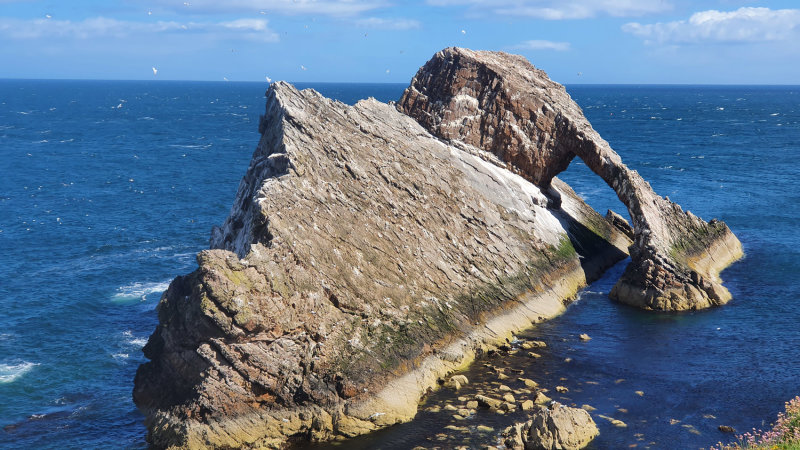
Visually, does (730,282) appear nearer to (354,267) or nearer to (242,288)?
(354,267)

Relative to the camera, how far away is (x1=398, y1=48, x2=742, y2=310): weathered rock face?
53188 mm

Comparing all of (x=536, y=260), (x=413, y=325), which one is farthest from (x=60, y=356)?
(x=536, y=260)

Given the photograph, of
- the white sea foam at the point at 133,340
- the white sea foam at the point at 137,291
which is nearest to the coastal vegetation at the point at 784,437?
the white sea foam at the point at 133,340

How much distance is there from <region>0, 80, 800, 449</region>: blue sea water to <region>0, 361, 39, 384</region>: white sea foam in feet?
0.48

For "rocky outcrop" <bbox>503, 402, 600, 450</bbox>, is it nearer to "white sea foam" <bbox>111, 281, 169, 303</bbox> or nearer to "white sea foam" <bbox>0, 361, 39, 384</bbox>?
"white sea foam" <bbox>0, 361, 39, 384</bbox>

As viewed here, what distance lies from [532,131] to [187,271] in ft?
102

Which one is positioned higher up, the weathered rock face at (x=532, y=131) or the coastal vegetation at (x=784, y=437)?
the weathered rock face at (x=532, y=131)

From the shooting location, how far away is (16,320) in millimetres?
Result: 48281

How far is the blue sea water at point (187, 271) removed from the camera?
34500 millimetres

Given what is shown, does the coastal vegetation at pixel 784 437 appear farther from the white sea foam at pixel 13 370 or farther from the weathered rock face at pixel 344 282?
the white sea foam at pixel 13 370

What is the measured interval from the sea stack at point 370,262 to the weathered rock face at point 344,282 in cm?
10

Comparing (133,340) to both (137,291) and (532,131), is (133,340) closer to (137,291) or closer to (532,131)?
(137,291)

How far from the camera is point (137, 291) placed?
54594mm

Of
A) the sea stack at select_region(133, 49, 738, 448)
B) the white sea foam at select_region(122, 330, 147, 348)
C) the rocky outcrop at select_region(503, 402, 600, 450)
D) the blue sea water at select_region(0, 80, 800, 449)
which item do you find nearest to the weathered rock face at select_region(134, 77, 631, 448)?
the sea stack at select_region(133, 49, 738, 448)
